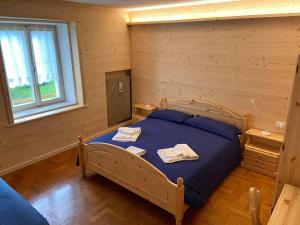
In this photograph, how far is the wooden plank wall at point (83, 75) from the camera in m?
3.10

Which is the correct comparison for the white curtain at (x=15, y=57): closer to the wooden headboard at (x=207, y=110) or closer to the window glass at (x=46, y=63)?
the window glass at (x=46, y=63)

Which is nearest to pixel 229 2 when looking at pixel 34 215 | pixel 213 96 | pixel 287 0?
pixel 287 0

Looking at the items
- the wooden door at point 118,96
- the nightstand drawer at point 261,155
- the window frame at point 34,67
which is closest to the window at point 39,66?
the window frame at point 34,67

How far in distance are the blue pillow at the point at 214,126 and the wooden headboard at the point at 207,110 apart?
0.15 m

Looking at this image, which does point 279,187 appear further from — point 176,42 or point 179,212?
point 176,42

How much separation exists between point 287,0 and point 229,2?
713 mm

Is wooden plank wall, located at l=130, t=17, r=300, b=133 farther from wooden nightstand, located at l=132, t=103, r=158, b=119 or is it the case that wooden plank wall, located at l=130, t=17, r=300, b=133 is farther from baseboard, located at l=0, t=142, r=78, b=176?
baseboard, located at l=0, t=142, r=78, b=176

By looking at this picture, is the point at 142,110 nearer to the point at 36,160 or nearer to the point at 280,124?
the point at 36,160

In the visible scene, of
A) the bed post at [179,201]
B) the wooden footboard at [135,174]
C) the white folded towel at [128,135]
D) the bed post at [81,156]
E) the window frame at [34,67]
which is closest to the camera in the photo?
the bed post at [179,201]

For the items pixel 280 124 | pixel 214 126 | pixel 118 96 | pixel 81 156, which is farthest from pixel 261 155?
pixel 118 96

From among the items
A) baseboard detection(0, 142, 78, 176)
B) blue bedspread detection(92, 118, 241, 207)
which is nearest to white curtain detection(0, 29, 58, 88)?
baseboard detection(0, 142, 78, 176)

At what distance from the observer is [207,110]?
373cm

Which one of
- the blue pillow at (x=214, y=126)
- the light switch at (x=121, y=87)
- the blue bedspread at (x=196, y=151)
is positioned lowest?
the blue bedspread at (x=196, y=151)

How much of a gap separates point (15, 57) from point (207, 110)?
3003 mm
